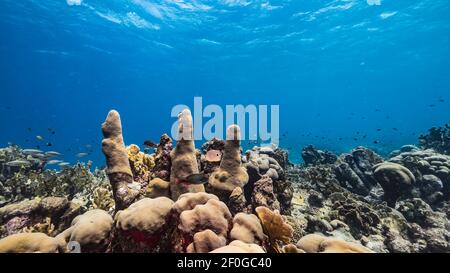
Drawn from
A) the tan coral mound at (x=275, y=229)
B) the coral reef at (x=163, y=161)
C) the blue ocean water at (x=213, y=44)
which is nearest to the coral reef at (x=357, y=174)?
the tan coral mound at (x=275, y=229)

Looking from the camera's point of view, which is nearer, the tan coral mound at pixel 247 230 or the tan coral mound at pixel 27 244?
the tan coral mound at pixel 27 244

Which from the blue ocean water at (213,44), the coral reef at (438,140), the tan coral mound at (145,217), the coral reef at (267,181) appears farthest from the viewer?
the blue ocean water at (213,44)

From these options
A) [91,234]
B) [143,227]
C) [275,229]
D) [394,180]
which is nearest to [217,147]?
[275,229]

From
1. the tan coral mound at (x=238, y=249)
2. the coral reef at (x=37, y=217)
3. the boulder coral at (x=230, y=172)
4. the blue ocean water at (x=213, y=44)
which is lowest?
the coral reef at (x=37, y=217)

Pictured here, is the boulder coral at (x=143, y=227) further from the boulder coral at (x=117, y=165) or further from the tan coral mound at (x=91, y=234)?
the boulder coral at (x=117, y=165)

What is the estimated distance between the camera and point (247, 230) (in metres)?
3.56

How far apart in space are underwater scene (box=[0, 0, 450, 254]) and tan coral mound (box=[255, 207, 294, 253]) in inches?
1.1

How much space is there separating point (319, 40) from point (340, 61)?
16392 millimetres

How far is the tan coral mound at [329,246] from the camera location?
313cm

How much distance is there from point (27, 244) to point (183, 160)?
2703 millimetres

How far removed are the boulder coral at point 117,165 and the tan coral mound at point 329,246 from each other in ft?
10.8

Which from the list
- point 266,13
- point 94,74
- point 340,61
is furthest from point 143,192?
point 94,74

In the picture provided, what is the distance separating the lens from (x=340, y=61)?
50906mm

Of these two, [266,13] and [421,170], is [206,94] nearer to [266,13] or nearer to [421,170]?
[266,13]
